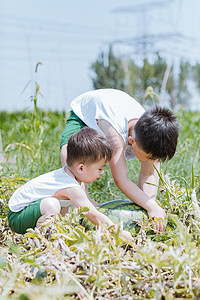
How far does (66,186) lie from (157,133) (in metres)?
0.64

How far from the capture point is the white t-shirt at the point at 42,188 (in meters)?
2.26

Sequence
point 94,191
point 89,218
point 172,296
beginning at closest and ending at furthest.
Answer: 1. point 172,296
2. point 89,218
3. point 94,191

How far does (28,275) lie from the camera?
1562 millimetres

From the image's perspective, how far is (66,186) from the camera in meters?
2.21

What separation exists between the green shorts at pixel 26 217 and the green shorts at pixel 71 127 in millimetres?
626

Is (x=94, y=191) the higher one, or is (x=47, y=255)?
(x=47, y=255)

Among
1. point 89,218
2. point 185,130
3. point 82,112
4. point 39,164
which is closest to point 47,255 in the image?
point 89,218

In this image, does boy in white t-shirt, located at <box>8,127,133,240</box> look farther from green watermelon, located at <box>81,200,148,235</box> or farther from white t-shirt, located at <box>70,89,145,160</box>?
white t-shirt, located at <box>70,89,145,160</box>

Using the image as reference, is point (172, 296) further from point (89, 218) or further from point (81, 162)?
point (81, 162)

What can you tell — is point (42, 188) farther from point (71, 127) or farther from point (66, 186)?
point (71, 127)

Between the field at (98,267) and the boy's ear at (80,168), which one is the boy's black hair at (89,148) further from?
the field at (98,267)

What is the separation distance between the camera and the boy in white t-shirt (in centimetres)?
220

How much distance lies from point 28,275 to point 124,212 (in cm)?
90

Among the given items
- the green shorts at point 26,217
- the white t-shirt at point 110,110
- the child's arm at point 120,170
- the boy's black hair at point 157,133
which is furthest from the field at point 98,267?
the white t-shirt at point 110,110
